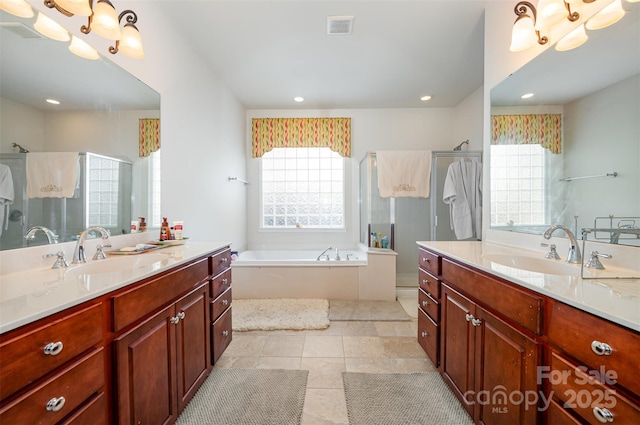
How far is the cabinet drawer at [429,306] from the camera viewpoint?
1573mm

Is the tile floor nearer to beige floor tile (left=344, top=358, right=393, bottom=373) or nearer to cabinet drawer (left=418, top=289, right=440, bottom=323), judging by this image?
beige floor tile (left=344, top=358, right=393, bottom=373)

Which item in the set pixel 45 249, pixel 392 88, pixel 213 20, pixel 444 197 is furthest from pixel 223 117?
pixel 444 197

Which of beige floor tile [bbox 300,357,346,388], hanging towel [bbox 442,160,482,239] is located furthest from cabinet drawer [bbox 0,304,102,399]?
hanging towel [bbox 442,160,482,239]

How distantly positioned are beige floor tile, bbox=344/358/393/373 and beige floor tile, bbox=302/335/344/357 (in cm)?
12

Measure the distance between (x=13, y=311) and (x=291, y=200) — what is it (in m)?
3.49

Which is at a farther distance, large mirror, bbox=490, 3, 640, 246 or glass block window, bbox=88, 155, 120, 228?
glass block window, bbox=88, 155, 120, 228

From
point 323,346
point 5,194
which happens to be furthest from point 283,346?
point 5,194

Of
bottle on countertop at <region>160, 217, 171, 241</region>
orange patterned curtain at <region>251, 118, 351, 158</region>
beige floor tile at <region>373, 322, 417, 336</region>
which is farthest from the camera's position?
orange patterned curtain at <region>251, 118, 351, 158</region>

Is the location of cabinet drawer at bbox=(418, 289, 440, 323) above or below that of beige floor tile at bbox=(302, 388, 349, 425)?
above

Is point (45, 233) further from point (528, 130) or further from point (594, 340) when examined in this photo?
point (528, 130)

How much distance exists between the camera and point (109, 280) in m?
0.90

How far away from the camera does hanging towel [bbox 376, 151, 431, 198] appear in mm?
3285

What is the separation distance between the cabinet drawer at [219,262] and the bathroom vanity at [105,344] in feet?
0.31

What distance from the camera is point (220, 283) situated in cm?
167
